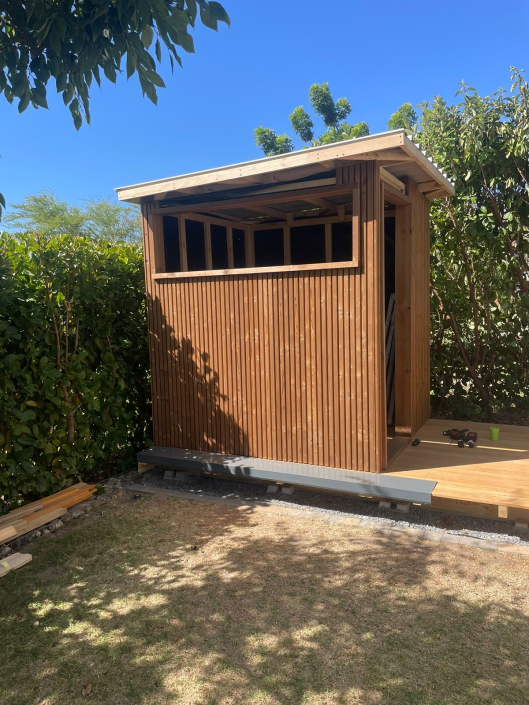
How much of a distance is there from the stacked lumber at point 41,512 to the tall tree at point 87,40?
8.36 feet

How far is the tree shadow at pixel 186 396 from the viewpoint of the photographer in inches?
195

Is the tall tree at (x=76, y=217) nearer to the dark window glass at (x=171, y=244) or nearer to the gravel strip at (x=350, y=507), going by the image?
the dark window glass at (x=171, y=244)

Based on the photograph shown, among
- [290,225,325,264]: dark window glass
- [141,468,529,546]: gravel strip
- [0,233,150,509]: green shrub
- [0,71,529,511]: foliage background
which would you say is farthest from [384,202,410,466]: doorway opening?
[0,233,150,509]: green shrub

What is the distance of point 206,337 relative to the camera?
197 inches

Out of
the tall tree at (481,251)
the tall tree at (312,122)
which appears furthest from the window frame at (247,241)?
the tall tree at (312,122)

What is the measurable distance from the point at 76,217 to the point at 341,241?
106 ft

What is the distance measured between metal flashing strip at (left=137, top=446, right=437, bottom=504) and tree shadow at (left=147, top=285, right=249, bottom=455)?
13cm

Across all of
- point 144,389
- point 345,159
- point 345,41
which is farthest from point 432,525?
point 345,41

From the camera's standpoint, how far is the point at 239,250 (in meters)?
6.49

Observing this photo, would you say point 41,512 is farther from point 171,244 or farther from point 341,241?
point 341,241

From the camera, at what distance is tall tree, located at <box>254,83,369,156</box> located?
34.2 metres

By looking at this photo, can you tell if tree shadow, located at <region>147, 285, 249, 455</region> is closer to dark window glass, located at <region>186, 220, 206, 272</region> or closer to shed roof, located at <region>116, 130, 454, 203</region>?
dark window glass, located at <region>186, 220, 206, 272</region>

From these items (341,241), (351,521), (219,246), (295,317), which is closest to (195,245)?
(219,246)

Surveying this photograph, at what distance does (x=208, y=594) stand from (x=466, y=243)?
499cm
